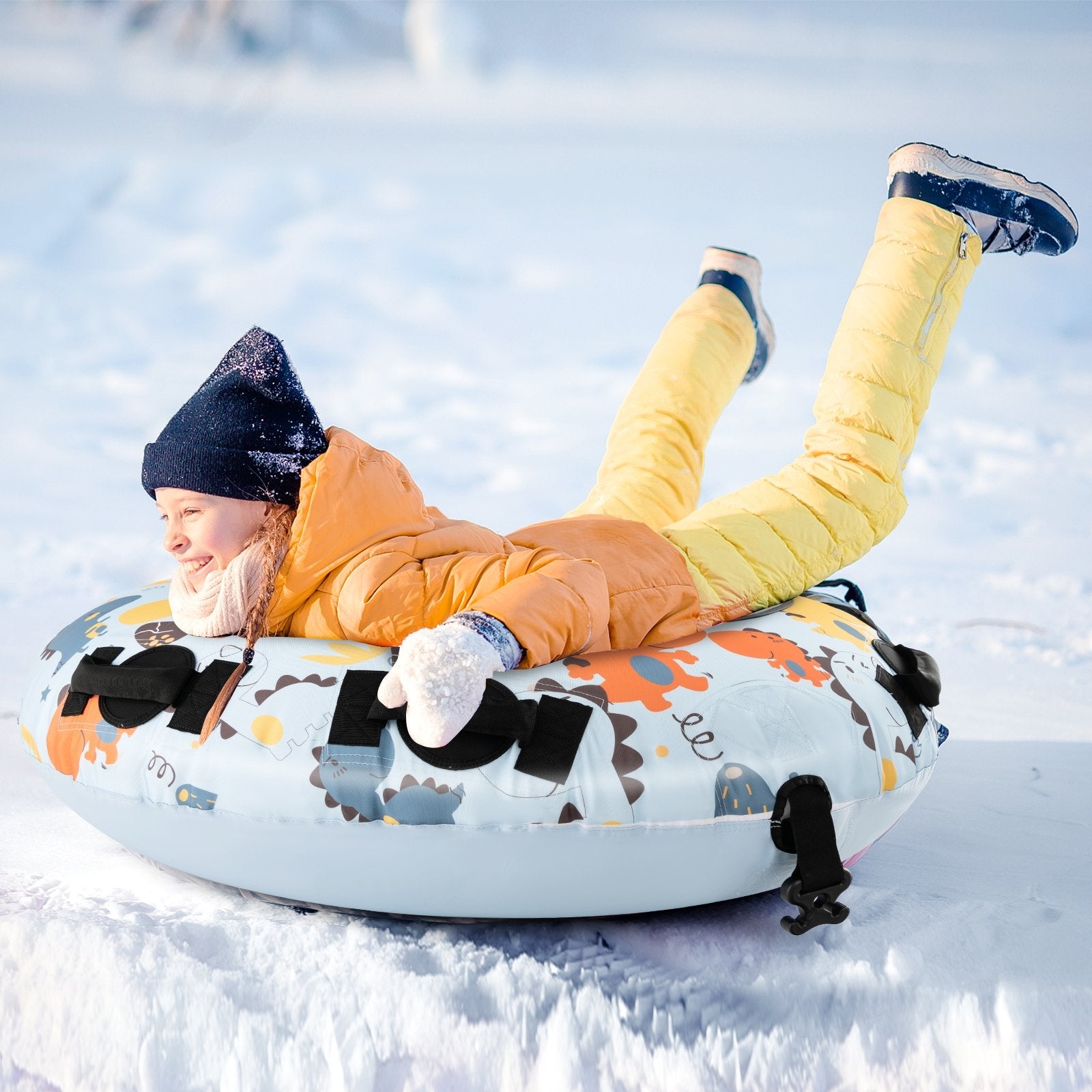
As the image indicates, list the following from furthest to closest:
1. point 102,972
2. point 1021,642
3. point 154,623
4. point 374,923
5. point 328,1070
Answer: point 1021,642 → point 154,623 → point 374,923 → point 102,972 → point 328,1070

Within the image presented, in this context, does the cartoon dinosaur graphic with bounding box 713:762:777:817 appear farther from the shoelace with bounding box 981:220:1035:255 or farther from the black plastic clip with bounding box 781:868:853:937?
the shoelace with bounding box 981:220:1035:255

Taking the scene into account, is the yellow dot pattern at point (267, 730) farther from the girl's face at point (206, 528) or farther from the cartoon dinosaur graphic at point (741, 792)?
the cartoon dinosaur graphic at point (741, 792)

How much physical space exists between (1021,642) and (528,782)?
84.7 inches

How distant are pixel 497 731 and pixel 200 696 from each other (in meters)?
0.36

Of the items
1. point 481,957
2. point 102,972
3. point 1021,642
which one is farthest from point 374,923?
point 1021,642

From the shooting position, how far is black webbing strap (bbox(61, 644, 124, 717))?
1.31 meters

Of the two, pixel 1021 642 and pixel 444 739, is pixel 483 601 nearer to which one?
pixel 444 739

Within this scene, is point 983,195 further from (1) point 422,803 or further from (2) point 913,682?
(1) point 422,803

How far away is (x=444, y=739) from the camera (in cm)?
111

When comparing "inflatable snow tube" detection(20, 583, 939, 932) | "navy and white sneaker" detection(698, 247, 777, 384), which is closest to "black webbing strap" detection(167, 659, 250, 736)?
"inflatable snow tube" detection(20, 583, 939, 932)

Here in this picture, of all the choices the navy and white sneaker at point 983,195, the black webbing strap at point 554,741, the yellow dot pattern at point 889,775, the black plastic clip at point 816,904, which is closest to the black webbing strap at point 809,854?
the black plastic clip at point 816,904

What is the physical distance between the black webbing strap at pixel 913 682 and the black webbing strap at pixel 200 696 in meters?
0.82

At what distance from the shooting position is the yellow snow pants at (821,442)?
1.67m

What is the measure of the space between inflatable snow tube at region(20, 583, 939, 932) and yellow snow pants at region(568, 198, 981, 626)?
32 cm
